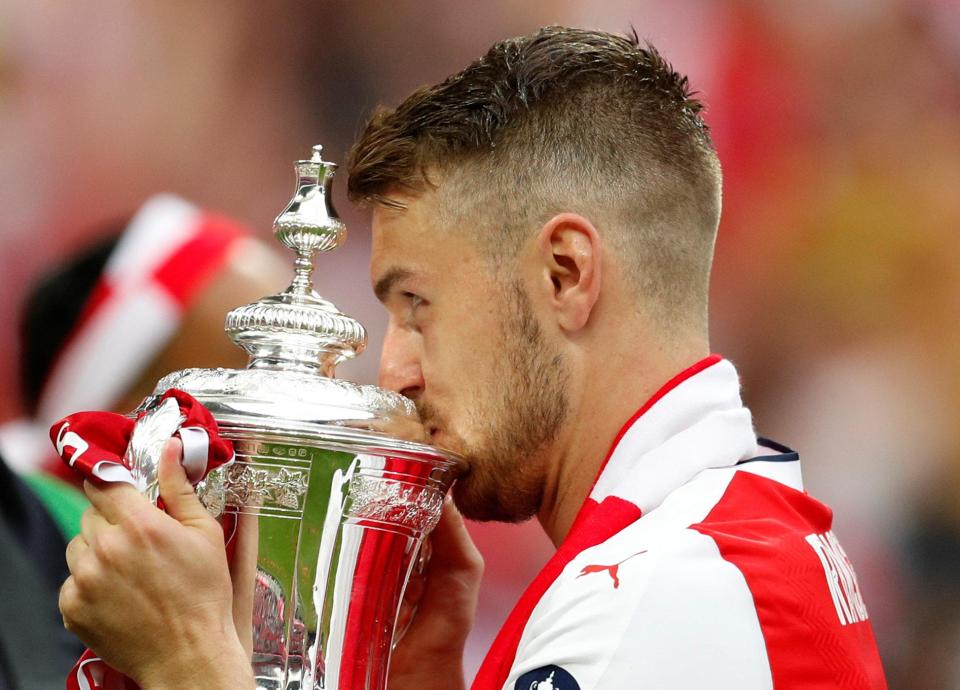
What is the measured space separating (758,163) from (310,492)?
112 inches

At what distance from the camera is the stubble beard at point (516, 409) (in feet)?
5.29

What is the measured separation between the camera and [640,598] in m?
1.29

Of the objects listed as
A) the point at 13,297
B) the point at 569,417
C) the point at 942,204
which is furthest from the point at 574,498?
the point at 942,204

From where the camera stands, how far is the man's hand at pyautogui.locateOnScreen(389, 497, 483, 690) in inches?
74.2

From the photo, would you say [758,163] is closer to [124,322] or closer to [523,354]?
[124,322]

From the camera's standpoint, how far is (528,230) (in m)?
1.63

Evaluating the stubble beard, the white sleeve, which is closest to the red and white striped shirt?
the white sleeve

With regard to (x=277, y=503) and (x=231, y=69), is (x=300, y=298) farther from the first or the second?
(x=231, y=69)

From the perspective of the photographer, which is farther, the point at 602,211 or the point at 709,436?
the point at 602,211

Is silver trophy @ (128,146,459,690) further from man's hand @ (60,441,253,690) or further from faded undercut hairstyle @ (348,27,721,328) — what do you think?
faded undercut hairstyle @ (348,27,721,328)

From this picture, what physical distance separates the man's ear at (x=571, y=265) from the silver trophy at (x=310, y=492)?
0.77 feet

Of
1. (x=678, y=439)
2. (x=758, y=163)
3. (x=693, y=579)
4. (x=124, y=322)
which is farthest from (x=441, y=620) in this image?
(x=758, y=163)

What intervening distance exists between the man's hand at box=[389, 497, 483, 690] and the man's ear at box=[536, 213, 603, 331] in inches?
16.9

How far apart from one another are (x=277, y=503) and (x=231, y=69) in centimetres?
244
